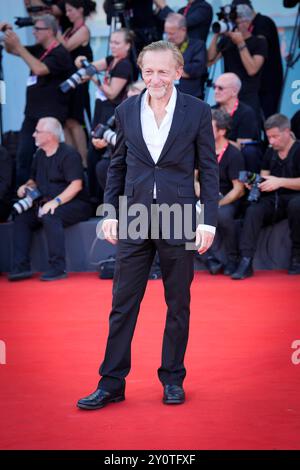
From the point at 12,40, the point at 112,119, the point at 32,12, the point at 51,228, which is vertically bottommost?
the point at 51,228

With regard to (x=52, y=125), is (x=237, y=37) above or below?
above

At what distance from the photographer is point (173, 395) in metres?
3.50

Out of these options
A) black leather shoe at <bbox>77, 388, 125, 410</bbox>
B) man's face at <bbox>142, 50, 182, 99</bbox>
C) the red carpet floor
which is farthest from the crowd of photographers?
man's face at <bbox>142, 50, 182, 99</bbox>

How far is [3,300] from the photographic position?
593 centimetres

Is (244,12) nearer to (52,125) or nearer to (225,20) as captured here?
(225,20)

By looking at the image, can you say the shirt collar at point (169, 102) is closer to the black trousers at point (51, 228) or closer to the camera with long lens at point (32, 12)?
the black trousers at point (51, 228)

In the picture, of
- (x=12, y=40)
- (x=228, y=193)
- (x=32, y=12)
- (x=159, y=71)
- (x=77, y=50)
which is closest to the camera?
(x=159, y=71)

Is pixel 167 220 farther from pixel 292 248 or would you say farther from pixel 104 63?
pixel 104 63

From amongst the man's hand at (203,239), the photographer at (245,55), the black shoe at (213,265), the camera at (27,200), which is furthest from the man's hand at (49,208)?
the man's hand at (203,239)

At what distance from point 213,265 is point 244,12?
2.20 meters

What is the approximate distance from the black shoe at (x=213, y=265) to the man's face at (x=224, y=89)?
1.28m

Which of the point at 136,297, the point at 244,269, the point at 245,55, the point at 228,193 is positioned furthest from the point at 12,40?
the point at 136,297

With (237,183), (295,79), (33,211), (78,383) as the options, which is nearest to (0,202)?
(33,211)

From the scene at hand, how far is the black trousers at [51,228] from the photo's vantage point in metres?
6.75
